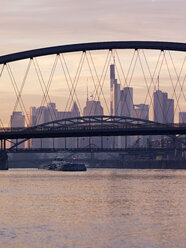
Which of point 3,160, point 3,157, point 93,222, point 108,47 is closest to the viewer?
point 93,222

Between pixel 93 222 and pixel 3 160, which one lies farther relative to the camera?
pixel 3 160

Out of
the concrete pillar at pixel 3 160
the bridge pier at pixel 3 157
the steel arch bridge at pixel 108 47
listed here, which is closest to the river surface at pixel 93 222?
the steel arch bridge at pixel 108 47

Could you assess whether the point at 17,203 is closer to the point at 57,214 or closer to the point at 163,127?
the point at 57,214

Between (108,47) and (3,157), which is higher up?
(108,47)

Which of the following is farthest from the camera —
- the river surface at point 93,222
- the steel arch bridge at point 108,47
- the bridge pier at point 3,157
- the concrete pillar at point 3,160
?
the concrete pillar at point 3,160

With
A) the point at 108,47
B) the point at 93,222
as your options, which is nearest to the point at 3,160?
the point at 108,47

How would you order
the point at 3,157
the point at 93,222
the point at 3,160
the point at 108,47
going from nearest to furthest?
the point at 93,222 → the point at 108,47 → the point at 3,157 → the point at 3,160

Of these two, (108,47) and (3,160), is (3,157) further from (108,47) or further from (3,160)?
(108,47)

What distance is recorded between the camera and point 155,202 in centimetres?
4578

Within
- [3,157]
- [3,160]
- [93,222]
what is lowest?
[93,222]

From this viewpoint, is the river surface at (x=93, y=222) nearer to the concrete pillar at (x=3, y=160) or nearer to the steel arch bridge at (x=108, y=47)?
the steel arch bridge at (x=108, y=47)

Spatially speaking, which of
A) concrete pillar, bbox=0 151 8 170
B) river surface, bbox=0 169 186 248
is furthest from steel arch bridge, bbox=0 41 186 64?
concrete pillar, bbox=0 151 8 170

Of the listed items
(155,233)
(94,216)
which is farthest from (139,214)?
(155,233)

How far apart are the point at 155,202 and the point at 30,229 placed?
16125mm
